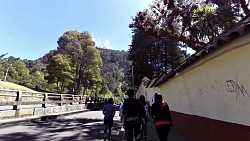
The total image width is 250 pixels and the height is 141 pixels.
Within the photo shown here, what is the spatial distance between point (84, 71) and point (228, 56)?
48.1m

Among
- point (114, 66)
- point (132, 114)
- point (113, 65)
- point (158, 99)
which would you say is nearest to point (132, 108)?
point (132, 114)

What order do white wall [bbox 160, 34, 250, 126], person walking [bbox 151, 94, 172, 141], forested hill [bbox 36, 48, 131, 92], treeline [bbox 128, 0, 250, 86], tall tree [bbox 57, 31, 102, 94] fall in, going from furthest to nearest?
forested hill [bbox 36, 48, 131, 92] → tall tree [bbox 57, 31, 102, 94] → treeline [bbox 128, 0, 250, 86] → person walking [bbox 151, 94, 172, 141] → white wall [bbox 160, 34, 250, 126]

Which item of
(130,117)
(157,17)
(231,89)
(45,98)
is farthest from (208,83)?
(45,98)

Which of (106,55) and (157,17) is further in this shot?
(106,55)

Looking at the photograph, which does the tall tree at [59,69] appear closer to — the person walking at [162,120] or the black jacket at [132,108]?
the black jacket at [132,108]

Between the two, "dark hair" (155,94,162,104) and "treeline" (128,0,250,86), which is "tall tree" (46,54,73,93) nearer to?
"treeline" (128,0,250,86)

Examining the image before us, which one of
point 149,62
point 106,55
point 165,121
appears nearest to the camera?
point 165,121

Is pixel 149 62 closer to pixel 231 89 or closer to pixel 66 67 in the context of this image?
pixel 66 67

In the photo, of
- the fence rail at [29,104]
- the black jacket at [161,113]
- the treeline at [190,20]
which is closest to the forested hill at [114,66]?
the fence rail at [29,104]

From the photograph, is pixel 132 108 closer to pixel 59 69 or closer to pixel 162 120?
pixel 162 120

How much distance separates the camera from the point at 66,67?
1790 inches

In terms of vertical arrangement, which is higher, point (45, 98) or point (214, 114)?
point (45, 98)

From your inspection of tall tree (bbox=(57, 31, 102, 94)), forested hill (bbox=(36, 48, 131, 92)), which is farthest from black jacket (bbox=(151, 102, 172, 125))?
forested hill (bbox=(36, 48, 131, 92))

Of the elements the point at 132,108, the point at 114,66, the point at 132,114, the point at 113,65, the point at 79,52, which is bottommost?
the point at 132,114
